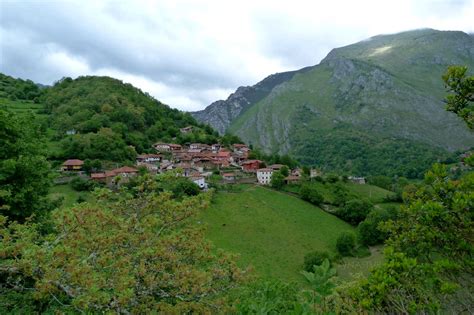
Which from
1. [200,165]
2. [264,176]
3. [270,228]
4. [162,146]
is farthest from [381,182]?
[162,146]

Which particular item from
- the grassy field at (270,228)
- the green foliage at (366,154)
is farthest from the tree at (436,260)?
the green foliage at (366,154)

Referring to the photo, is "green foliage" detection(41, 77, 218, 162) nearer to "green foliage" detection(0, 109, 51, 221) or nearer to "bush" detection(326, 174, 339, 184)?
"bush" detection(326, 174, 339, 184)

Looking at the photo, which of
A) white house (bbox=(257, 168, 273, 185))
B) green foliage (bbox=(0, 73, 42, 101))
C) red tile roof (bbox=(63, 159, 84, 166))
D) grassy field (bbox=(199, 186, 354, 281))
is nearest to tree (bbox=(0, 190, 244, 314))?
grassy field (bbox=(199, 186, 354, 281))

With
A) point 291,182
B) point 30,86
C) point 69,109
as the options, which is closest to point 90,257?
point 291,182

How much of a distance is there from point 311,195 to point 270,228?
13036 millimetres

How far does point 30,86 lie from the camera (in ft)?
310

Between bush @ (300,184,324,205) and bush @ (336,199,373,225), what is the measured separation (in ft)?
11.3

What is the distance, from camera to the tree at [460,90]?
20.6 ft

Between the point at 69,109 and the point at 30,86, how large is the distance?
25884 mm

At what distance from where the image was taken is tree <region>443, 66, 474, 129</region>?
6289 millimetres

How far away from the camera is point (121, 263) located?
23.5ft

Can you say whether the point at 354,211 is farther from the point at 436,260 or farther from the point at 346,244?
the point at 436,260

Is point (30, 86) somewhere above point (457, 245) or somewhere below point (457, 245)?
above

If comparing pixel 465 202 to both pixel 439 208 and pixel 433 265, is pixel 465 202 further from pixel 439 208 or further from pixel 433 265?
pixel 433 265
